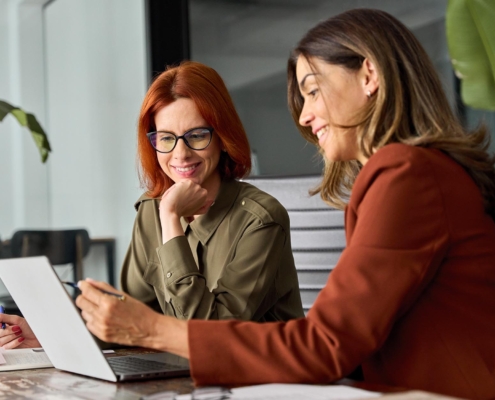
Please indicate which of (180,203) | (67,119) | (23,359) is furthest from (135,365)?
(67,119)

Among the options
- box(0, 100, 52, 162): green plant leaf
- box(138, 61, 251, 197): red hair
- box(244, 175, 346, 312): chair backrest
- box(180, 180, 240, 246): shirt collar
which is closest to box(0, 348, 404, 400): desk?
box(180, 180, 240, 246): shirt collar

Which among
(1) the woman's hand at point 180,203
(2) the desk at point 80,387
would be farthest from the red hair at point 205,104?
(2) the desk at point 80,387

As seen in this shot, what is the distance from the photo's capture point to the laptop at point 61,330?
1.13 meters

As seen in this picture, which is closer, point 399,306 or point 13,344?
point 399,306

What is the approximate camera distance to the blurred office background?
162 inches

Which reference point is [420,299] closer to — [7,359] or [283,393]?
[283,393]

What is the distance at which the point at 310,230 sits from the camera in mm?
2172

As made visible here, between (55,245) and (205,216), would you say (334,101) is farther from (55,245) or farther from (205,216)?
(55,245)

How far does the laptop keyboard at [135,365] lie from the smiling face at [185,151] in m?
0.54

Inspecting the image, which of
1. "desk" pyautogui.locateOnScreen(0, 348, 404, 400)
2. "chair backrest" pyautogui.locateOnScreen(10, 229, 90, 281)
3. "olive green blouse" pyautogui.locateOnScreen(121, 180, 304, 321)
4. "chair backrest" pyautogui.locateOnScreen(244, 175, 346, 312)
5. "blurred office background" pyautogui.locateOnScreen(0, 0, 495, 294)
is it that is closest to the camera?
"desk" pyautogui.locateOnScreen(0, 348, 404, 400)

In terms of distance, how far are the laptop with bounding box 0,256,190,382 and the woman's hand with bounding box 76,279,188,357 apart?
28 millimetres

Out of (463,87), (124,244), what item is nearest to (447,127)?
(463,87)

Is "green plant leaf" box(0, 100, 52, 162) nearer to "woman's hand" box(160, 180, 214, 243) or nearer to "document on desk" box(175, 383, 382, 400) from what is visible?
"woman's hand" box(160, 180, 214, 243)

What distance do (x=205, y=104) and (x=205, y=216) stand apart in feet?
0.83
